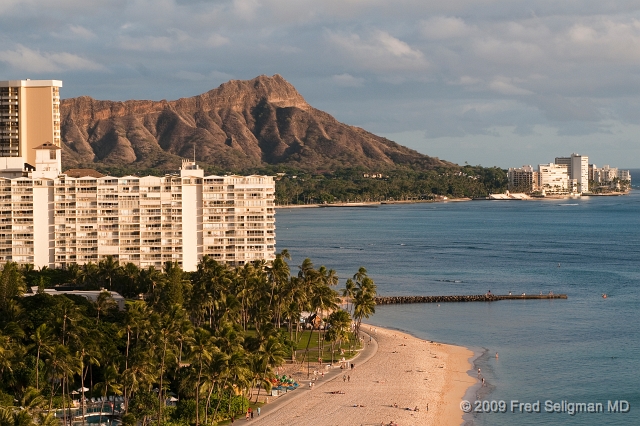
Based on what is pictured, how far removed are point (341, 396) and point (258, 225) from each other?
52358 millimetres

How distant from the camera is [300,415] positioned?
70750 mm

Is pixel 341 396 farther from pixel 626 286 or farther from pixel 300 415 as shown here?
pixel 626 286

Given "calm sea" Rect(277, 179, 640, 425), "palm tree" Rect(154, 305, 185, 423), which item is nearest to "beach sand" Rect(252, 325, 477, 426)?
"calm sea" Rect(277, 179, 640, 425)

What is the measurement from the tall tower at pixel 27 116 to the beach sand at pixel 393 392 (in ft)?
306

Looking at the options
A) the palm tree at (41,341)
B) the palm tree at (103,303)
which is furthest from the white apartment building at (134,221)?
the palm tree at (41,341)

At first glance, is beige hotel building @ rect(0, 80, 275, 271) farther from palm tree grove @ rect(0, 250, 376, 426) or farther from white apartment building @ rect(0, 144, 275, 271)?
palm tree grove @ rect(0, 250, 376, 426)

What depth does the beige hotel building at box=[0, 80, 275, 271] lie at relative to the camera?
411 ft

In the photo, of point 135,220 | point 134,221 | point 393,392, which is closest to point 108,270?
point 134,221

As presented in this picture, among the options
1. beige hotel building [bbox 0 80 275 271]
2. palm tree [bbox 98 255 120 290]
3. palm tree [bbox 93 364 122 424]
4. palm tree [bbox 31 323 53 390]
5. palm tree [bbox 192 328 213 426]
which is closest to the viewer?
palm tree [bbox 192 328 213 426]

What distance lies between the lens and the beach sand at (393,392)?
233ft

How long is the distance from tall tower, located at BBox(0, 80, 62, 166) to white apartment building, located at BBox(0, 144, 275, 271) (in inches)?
1804

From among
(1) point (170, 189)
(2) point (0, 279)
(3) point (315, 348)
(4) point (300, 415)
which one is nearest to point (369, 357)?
(3) point (315, 348)

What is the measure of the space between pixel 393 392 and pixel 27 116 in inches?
4433

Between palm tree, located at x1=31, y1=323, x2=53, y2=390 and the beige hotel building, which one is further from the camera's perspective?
the beige hotel building
